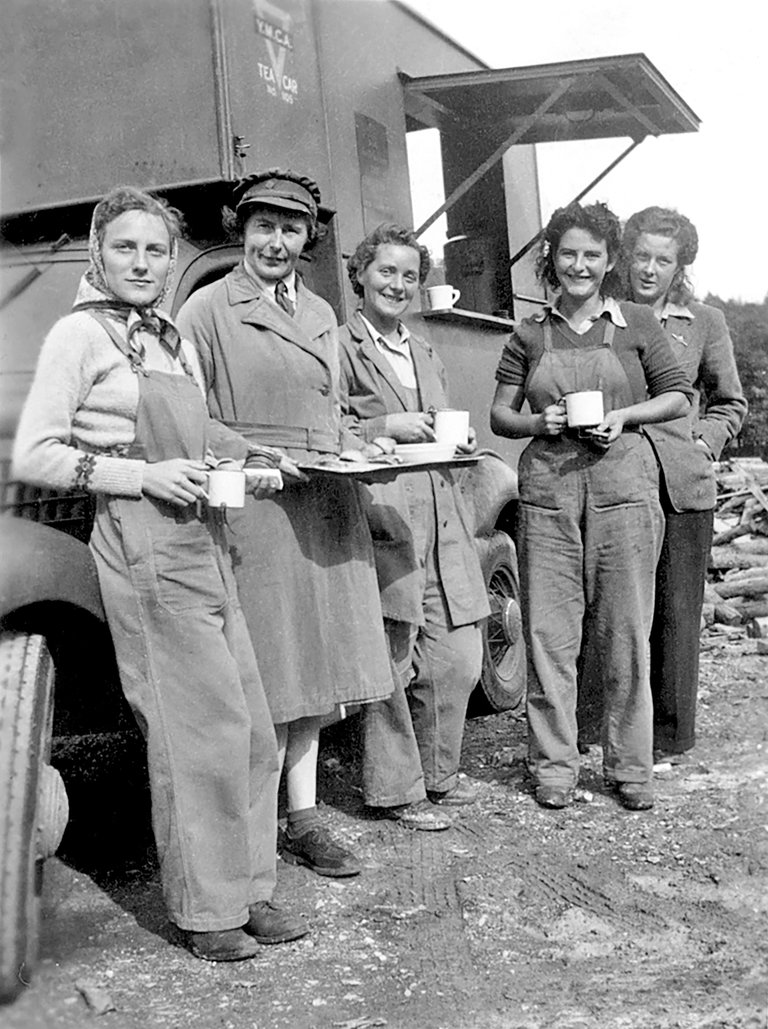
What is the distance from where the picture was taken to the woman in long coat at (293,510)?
3.40m

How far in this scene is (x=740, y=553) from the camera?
33.3 ft

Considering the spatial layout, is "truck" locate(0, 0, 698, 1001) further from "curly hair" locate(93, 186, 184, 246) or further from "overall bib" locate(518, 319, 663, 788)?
"curly hair" locate(93, 186, 184, 246)

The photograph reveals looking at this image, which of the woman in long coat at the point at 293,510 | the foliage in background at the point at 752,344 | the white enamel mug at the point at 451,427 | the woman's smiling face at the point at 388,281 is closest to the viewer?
the woman in long coat at the point at 293,510

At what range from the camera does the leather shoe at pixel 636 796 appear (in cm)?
414

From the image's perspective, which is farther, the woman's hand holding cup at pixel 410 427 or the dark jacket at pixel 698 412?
the dark jacket at pixel 698 412

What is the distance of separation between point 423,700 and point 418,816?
1.38ft

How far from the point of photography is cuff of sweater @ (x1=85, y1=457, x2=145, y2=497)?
2762mm

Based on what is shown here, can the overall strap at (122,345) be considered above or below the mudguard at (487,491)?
above

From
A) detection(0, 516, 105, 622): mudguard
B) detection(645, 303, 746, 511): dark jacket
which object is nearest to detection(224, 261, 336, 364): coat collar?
detection(0, 516, 105, 622): mudguard

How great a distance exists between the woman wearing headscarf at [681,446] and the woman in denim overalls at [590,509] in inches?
13.1

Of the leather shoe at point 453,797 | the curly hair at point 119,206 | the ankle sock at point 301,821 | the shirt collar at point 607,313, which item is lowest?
the leather shoe at point 453,797

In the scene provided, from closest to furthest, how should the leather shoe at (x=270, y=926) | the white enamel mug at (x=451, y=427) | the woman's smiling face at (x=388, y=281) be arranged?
1. the leather shoe at (x=270, y=926)
2. the white enamel mug at (x=451, y=427)
3. the woman's smiling face at (x=388, y=281)

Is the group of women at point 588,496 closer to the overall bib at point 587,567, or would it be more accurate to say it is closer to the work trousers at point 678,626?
the overall bib at point 587,567

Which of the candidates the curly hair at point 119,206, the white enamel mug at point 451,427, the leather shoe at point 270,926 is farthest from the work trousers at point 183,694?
the white enamel mug at point 451,427
